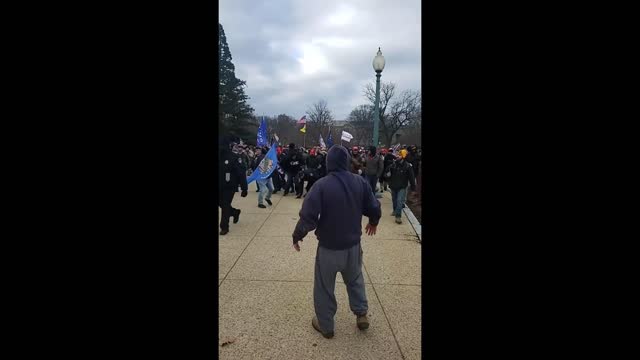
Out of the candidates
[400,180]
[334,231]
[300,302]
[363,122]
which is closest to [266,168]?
[400,180]

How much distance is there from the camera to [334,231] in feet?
8.98

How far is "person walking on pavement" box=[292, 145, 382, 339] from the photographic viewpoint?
273 cm

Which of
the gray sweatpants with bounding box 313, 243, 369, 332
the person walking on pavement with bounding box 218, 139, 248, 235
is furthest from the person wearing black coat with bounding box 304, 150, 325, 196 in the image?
the gray sweatpants with bounding box 313, 243, 369, 332

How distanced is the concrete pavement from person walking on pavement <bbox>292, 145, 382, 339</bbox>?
7.7 inches

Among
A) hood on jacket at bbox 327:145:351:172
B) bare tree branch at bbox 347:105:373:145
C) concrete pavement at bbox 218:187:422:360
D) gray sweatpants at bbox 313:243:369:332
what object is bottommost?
concrete pavement at bbox 218:187:422:360

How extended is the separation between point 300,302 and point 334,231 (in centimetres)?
116

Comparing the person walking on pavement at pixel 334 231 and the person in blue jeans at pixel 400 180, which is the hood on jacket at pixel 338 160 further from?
the person in blue jeans at pixel 400 180

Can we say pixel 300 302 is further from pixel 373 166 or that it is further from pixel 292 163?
pixel 292 163

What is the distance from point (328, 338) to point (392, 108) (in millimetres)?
44182

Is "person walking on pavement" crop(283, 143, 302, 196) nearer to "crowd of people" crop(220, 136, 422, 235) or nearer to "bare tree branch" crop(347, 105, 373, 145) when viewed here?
"crowd of people" crop(220, 136, 422, 235)
